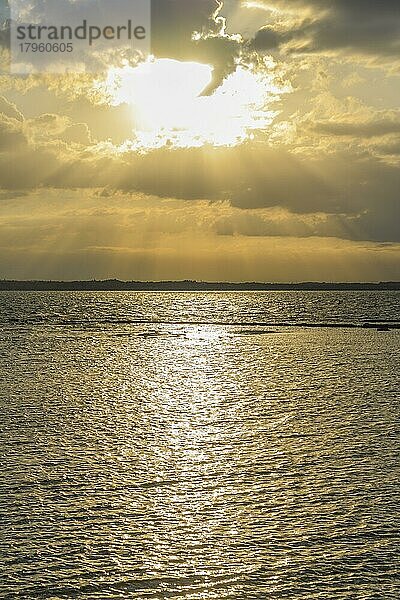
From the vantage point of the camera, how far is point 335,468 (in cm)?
2545

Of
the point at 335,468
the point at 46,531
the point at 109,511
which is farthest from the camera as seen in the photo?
the point at 335,468

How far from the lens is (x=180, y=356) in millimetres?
76625

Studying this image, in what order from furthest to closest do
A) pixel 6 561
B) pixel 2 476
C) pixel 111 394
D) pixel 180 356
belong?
pixel 180 356, pixel 111 394, pixel 2 476, pixel 6 561

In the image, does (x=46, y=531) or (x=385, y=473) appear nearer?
(x=46, y=531)

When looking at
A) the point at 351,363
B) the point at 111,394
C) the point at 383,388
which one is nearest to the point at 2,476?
the point at 111,394

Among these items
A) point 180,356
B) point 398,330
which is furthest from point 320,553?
point 398,330

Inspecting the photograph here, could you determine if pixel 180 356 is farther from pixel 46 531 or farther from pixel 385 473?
pixel 46 531

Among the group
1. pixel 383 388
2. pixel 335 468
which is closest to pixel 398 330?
pixel 383 388

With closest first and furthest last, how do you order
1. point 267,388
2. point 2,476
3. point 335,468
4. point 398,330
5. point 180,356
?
point 2,476
point 335,468
point 267,388
point 180,356
point 398,330

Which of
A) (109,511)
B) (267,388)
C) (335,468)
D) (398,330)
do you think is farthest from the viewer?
(398,330)

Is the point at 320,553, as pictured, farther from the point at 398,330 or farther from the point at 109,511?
the point at 398,330

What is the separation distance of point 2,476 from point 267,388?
27.7 meters

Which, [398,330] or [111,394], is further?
[398,330]

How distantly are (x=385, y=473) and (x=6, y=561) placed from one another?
42.7 ft
